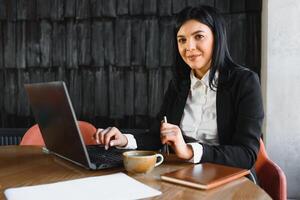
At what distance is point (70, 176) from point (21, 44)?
2387 millimetres

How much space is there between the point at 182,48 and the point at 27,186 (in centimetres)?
108

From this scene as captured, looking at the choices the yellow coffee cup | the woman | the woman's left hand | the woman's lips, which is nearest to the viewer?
the yellow coffee cup

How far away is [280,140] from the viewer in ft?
8.66

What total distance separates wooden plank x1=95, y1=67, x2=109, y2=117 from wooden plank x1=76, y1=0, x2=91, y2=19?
0.49 m

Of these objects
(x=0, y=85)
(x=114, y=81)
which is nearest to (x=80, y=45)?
(x=114, y=81)

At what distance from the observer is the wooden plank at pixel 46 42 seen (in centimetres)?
320

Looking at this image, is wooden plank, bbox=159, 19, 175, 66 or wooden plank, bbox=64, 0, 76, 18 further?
wooden plank, bbox=64, 0, 76, 18

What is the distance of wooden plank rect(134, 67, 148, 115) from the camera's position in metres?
3.09

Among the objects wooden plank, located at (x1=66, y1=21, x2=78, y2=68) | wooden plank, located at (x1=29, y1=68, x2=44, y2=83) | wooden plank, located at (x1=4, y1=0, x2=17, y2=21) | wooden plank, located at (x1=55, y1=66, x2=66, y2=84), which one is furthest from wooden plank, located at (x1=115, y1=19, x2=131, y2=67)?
wooden plank, located at (x1=4, y1=0, x2=17, y2=21)

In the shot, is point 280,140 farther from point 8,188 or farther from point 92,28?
point 8,188

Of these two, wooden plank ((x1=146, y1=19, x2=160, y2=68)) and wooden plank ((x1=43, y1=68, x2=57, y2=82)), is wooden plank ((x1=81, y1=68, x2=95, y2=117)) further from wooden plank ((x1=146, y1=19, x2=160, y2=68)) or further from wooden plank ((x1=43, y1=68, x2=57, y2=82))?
wooden plank ((x1=146, y1=19, x2=160, y2=68))

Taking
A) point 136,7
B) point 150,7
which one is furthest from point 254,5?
point 136,7

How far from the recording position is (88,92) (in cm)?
319

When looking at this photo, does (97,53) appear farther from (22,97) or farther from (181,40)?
(181,40)
